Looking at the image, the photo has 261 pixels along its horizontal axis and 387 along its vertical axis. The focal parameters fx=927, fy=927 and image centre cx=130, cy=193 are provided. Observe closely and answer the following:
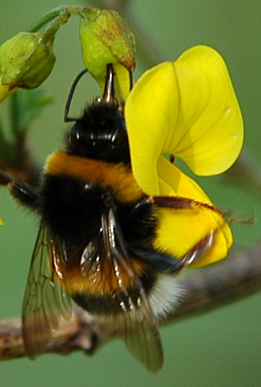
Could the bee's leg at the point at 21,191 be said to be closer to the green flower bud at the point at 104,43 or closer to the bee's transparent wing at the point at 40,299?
the bee's transparent wing at the point at 40,299

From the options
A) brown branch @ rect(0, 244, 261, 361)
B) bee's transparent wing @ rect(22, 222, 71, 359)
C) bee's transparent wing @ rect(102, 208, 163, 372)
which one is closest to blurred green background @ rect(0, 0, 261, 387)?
brown branch @ rect(0, 244, 261, 361)

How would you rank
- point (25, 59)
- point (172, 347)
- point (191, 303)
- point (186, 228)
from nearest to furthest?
point (186, 228)
point (25, 59)
point (191, 303)
point (172, 347)

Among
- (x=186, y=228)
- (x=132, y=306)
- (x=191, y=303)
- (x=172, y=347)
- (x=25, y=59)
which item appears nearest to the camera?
(x=132, y=306)

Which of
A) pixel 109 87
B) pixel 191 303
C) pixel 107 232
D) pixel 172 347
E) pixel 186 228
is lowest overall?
pixel 172 347

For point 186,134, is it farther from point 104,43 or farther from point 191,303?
point 191,303

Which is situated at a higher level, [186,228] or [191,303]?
[186,228]

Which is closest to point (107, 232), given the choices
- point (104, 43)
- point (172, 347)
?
point (104, 43)

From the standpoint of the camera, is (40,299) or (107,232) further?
(40,299)
